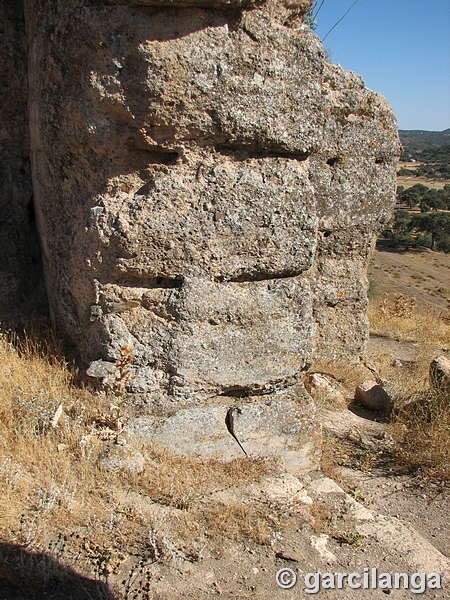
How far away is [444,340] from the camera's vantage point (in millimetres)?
6902

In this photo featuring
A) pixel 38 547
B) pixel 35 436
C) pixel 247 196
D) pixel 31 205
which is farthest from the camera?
pixel 31 205

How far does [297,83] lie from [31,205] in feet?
8.11

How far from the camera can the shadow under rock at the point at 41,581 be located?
219 centimetres

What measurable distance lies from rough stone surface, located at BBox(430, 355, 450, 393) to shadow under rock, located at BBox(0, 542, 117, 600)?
3.04m

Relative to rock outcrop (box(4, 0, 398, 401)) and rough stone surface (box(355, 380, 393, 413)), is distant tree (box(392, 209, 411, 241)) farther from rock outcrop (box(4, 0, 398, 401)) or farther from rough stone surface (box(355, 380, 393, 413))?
rock outcrop (box(4, 0, 398, 401))

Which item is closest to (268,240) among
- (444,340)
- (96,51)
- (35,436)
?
(96,51)

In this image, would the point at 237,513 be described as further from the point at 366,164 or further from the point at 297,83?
the point at 366,164

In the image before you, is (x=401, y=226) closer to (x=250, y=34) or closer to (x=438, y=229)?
(x=438, y=229)

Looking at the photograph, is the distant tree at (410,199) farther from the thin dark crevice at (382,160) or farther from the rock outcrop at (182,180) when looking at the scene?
the rock outcrop at (182,180)

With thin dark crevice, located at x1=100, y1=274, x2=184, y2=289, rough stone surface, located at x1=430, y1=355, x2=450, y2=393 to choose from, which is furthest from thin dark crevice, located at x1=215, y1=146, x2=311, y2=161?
rough stone surface, located at x1=430, y1=355, x2=450, y2=393

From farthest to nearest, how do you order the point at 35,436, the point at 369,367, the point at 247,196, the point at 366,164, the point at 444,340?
the point at 444,340
the point at 369,367
the point at 366,164
the point at 247,196
the point at 35,436

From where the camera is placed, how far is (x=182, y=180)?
3188 mm

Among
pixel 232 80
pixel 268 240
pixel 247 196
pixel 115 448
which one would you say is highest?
pixel 232 80
